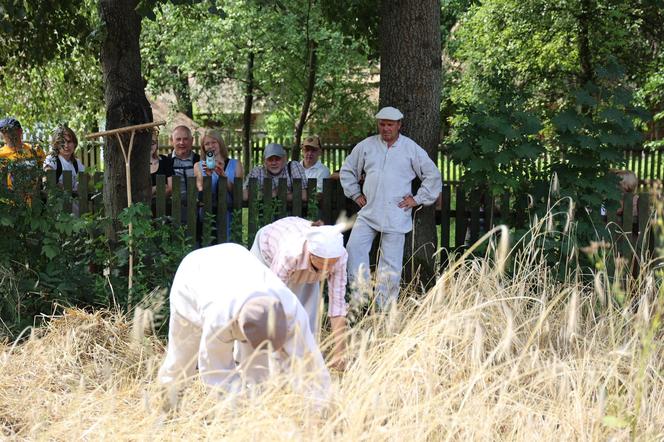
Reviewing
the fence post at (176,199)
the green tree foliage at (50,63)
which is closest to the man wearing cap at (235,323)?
the fence post at (176,199)

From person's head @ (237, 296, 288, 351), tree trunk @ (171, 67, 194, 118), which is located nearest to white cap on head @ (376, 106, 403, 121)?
person's head @ (237, 296, 288, 351)

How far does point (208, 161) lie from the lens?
22.3ft

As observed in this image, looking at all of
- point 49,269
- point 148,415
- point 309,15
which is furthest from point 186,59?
point 148,415

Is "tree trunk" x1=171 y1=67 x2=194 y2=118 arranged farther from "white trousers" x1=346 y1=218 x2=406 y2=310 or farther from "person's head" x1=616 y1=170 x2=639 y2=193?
"person's head" x1=616 y1=170 x2=639 y2=193

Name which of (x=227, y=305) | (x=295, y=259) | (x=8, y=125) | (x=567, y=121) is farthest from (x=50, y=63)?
(x=227, y=305)

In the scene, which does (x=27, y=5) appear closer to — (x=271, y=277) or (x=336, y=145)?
(x=271, y=277)

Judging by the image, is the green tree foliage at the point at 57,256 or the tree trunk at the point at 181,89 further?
the tree trunk at the point at 181,89

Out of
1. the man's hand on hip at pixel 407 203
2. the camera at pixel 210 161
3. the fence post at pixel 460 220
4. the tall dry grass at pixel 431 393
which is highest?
the camera at pixel 210 161

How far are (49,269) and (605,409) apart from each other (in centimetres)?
381

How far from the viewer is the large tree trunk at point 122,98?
20.1 feet

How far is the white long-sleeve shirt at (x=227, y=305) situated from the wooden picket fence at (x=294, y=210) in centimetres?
284

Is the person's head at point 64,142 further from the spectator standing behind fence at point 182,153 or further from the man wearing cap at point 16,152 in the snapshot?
the spectator standing behind fence at point 182,153

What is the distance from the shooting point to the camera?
676 centimetres

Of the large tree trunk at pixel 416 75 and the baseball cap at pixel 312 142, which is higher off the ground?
the large tree trunk at pixel 416 75
